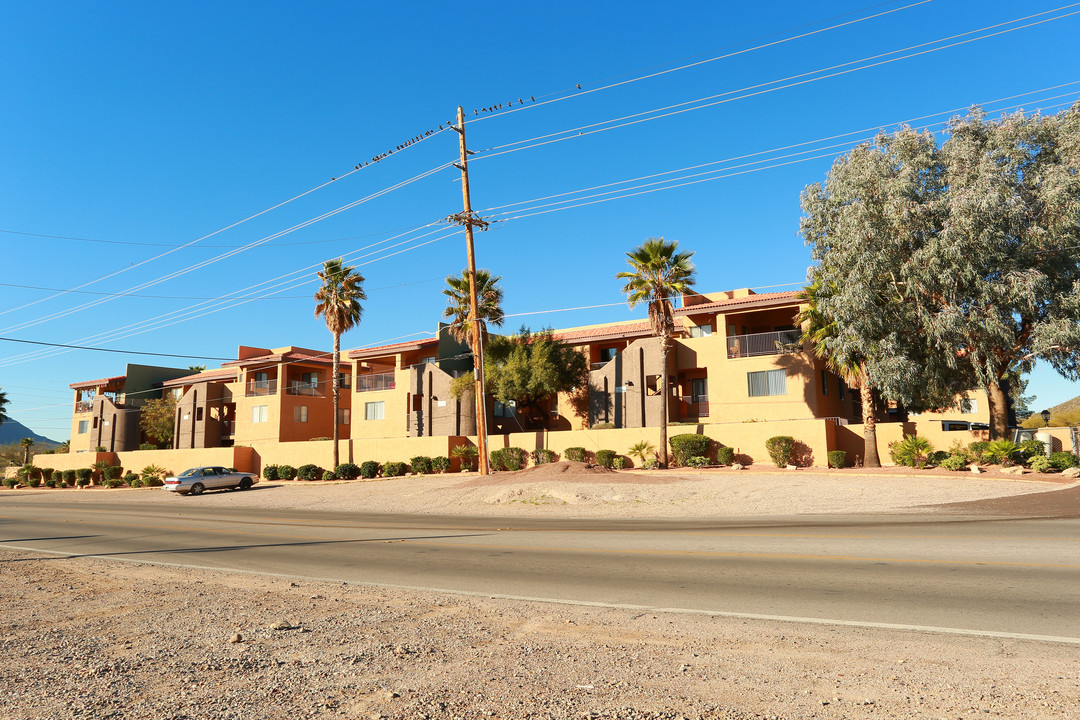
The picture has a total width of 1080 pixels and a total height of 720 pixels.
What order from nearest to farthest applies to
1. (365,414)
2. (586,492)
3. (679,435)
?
(586,492), (679,435), (365,414)

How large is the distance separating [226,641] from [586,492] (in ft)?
67.8

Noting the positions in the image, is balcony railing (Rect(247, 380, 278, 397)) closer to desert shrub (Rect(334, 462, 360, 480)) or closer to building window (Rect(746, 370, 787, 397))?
desert shrub (Rect(334, 462, 360, 480))

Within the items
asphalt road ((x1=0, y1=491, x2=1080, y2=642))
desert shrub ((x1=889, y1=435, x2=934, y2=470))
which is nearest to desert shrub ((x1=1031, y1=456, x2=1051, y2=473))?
desert shrub ((x1=889, y1=435, x2=934, y2=470))

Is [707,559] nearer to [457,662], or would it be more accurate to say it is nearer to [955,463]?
[457,662]

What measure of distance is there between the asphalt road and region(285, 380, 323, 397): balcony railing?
34.5 metres

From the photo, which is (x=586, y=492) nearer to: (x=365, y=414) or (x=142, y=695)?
(x=142, y=695)

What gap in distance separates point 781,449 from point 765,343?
7.42m

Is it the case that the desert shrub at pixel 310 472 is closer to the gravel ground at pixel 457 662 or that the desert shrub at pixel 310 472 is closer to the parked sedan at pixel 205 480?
the parked sedan at pixel 205 480

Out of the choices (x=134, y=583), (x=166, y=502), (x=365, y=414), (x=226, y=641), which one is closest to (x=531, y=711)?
(x=226, y=641)

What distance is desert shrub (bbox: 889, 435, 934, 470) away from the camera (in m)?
28.9

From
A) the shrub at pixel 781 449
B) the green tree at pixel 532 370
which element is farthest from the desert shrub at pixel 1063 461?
the green tree at pixel 532 370

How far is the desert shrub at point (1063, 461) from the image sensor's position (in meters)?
25.2

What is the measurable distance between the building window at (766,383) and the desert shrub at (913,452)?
685 centimetres

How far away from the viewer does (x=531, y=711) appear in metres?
4.59
